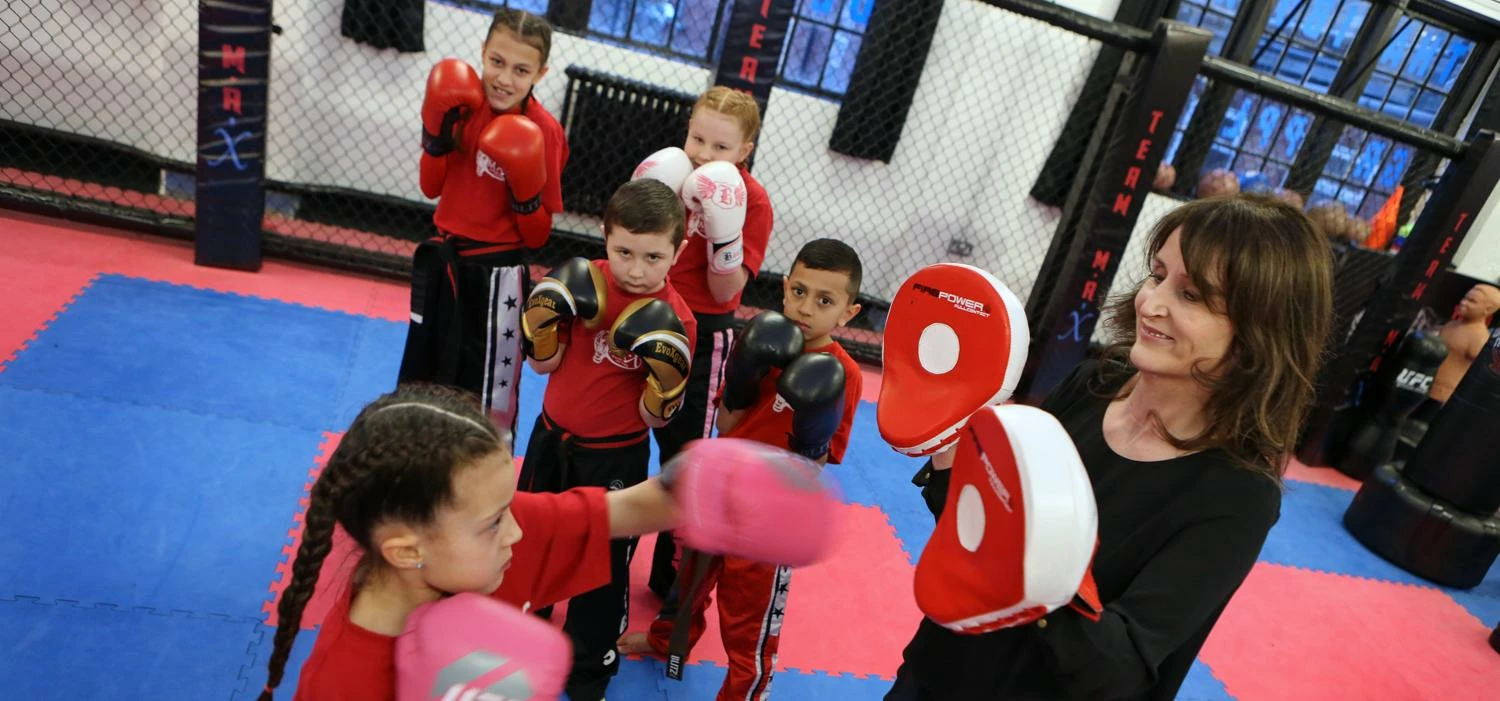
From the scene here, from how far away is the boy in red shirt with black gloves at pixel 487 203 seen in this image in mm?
2322

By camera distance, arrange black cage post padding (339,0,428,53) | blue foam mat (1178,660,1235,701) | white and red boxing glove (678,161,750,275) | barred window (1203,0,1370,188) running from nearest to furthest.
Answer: white and red boxing glove (678,161,750,275), blue foam mat (1178,660,1235,701), black cage post padding (339,0,428,53), barred window (1203,0,1370,188)

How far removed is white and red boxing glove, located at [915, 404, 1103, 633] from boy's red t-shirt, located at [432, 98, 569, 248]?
5.81ft

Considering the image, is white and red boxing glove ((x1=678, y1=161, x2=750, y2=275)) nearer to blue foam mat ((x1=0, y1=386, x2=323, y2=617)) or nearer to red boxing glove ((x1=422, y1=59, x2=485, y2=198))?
red boxing glove ((x1=422, y1=59, x2=485, y2=198))

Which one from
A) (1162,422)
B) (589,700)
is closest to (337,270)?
(589,700)

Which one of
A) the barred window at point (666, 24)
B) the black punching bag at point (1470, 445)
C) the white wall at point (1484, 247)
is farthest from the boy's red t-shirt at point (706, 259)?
the white wall at point (1484, 247)

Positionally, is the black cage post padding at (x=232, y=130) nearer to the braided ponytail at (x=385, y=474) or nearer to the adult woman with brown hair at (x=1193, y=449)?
the braided ponytail at (x=385, y=474)

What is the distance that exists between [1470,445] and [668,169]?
3664 mm

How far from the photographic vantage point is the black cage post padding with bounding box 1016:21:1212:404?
150 inches

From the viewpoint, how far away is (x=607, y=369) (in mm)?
1875

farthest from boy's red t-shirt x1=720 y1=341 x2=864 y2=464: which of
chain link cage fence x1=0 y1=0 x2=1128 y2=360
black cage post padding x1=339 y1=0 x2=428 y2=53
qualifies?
black cage post padding x1=339 y1=0 x2=428 y2=53

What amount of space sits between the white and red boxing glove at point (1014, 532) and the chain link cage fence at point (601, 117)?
11.1ft

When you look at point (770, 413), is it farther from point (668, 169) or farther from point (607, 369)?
point (668, 169)

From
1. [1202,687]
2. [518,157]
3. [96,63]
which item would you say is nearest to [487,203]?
[518,157]

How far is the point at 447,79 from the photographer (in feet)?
7.86
